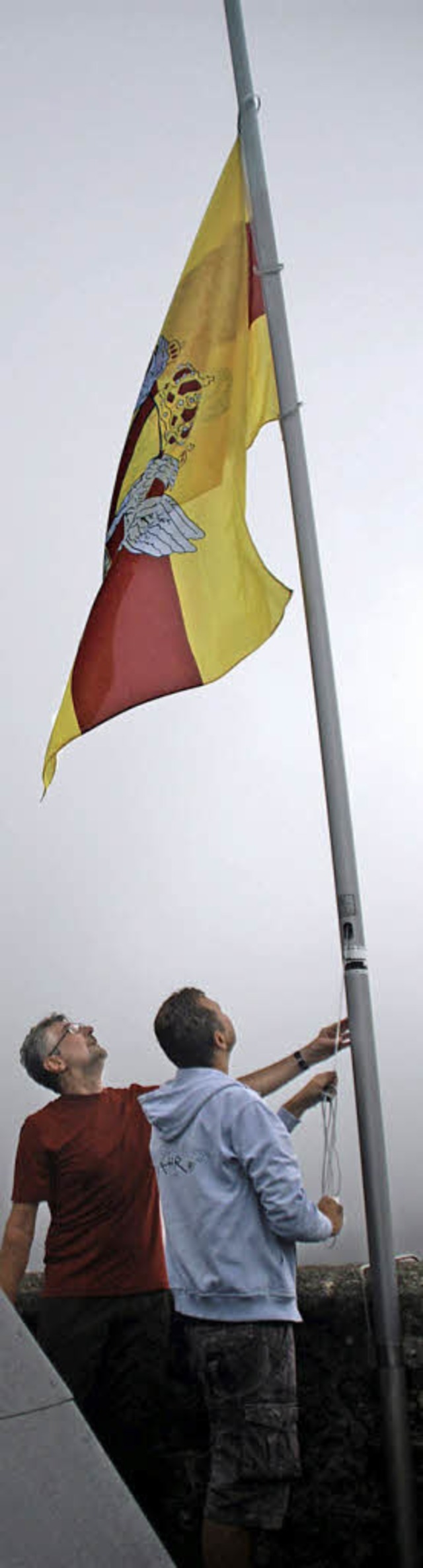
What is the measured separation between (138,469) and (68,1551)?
301 cm

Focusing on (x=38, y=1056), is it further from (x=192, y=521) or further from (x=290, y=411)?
(x=290, y=411)

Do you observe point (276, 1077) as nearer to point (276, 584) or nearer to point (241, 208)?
point (276, 584)

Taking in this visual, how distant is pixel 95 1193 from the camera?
144 inches

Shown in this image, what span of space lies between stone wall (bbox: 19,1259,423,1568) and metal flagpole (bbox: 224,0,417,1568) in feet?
0.39

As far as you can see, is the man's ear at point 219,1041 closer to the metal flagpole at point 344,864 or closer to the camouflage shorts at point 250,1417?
the metal flagpole at point 344,864

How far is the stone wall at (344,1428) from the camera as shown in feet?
10.8

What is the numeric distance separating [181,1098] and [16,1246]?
32.9 inches

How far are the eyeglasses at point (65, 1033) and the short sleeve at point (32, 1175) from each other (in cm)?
26

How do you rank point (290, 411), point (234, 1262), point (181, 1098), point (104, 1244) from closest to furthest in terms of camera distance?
point (234, 1262)
point (181, 1098)
point (104, 1244)
point (290, 411)

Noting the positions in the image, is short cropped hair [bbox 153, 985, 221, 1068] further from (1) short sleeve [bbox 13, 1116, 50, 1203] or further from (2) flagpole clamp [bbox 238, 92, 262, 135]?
(2) flagpole clamp [bbox 238, 92, 262, 135]

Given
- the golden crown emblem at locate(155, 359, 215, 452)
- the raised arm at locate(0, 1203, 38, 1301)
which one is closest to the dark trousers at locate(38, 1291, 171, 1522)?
the raised arm at locate(0, 1203, 38, 1301)

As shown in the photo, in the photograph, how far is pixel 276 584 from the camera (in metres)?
3.74

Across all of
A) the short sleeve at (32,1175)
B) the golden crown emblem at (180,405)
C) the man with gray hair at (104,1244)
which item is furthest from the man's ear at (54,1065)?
the golden crown emblem at (180,405)

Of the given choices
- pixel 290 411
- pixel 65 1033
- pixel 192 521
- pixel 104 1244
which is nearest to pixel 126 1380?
pixel 104 1244
